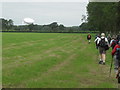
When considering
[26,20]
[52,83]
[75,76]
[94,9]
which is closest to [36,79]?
[52,83]

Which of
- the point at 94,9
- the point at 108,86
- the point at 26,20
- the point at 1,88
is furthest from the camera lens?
the point at 26,20

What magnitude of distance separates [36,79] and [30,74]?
1.01m

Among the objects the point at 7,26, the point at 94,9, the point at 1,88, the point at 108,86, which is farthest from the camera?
the point at 7,26

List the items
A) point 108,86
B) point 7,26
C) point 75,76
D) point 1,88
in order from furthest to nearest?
point 7,26 → point 75,76 → point 108,86 → point 1,88

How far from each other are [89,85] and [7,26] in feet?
518

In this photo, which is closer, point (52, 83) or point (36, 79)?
point (52, 83)

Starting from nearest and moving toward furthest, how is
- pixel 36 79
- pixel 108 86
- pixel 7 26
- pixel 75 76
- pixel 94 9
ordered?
pixel 108 86
pixel 36 79
pixel 75 76
pixel 94 9
pixel 7 26

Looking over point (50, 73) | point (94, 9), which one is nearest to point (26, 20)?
point (94, 9)

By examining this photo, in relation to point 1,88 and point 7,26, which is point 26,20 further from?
point 1,88

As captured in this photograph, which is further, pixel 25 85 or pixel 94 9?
pixel 94 9

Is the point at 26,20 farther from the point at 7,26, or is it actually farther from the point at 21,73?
the point at 21,73

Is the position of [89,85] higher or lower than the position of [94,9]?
lower

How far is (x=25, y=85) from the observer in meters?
8.05

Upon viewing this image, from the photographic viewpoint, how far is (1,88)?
761cm
